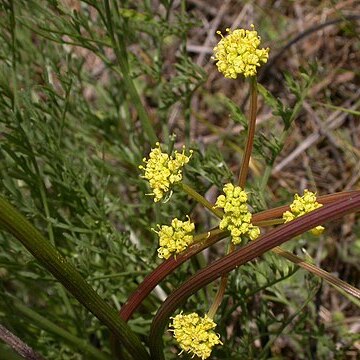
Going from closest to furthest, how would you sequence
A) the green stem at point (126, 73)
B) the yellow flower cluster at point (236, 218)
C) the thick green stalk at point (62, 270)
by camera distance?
the thick green stalk at point (62, 270), the yellow flower cluster at point (236, 218), the green stem at point (126, 73)

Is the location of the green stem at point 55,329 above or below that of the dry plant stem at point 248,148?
below

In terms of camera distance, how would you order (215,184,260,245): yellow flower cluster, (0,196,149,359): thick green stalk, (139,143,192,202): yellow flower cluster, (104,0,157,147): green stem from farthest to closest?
(104,0,157,147): green stem < (139,143,192,202): yellow flower cluster < (215,184,260,245): yellow flower cluster < (0,196,149,359): thick green stalk

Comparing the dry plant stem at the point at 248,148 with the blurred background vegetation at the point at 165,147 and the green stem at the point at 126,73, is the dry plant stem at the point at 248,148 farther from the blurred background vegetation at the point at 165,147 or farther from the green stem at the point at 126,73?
the green stem at the point at 126,73

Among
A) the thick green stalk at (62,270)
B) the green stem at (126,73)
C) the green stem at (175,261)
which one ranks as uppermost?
the green stem at (126,73)

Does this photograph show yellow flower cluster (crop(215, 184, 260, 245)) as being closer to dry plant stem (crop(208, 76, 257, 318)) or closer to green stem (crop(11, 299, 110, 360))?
dry plant stem (crop(208, 76, 257, 318))

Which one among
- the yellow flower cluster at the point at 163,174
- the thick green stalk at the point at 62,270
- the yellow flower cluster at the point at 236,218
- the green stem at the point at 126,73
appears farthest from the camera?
the green stem at the point at 126,73

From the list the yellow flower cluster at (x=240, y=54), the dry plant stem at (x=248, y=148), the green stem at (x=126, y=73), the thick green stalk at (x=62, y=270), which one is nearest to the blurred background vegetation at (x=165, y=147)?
the green stem at (x=126, y=73)

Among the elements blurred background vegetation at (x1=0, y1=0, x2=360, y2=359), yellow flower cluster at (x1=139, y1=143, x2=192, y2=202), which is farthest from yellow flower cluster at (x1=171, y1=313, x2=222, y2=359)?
blurred background vegetation at (x1=0, y1=0, x2=360, y2=359)
